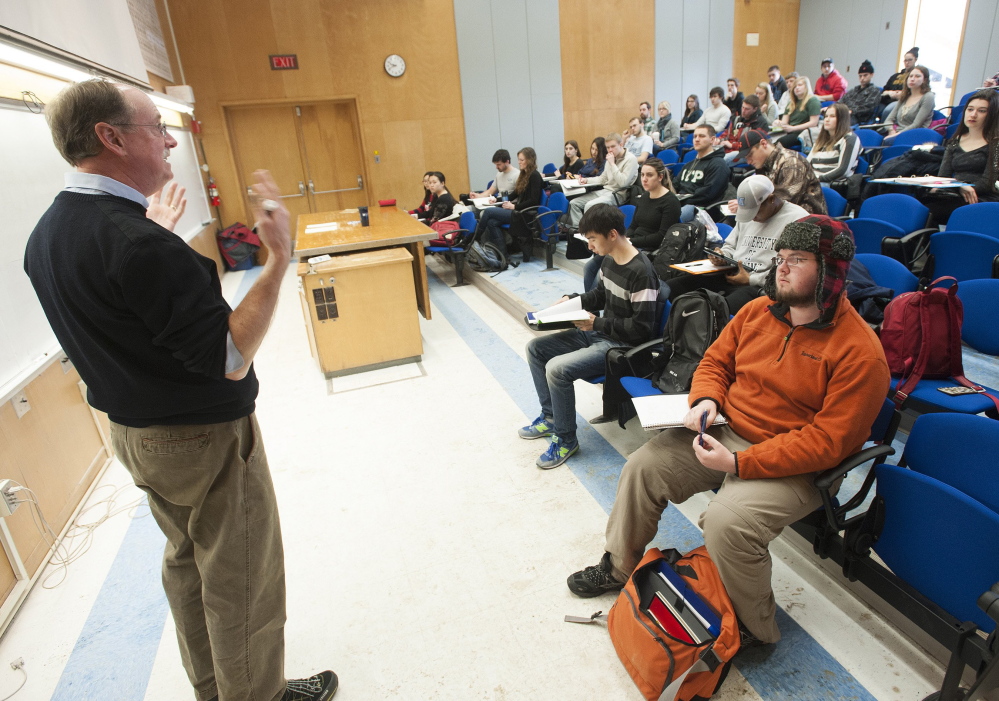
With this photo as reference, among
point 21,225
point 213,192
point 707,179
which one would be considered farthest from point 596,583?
point 213,192

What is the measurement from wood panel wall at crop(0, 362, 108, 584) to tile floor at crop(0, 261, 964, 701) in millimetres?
163

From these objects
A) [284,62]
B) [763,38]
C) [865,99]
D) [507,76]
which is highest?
[763,38]

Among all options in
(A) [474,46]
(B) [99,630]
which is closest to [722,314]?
(B) [99,630]

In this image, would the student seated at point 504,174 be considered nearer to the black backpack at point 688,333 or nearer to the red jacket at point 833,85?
the black backpack at point 688,333

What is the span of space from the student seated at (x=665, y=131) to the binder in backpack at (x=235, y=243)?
6333mm

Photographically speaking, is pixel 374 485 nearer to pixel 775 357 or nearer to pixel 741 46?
pixel 775 357

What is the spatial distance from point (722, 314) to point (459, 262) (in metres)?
4.39

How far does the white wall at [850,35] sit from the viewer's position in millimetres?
9445

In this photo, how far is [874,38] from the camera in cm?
968

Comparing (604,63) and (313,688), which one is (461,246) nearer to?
(604,63)

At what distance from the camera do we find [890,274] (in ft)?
9.35

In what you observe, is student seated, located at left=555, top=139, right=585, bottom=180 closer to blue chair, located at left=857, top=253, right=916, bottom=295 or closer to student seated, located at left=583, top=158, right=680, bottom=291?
student seated, located at left=583, top=158, right=680, bottom=291

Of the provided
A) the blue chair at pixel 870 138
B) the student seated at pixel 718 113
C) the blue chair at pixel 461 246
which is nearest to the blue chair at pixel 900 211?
the blue chair at pixel 870 138

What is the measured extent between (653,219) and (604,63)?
640cm
